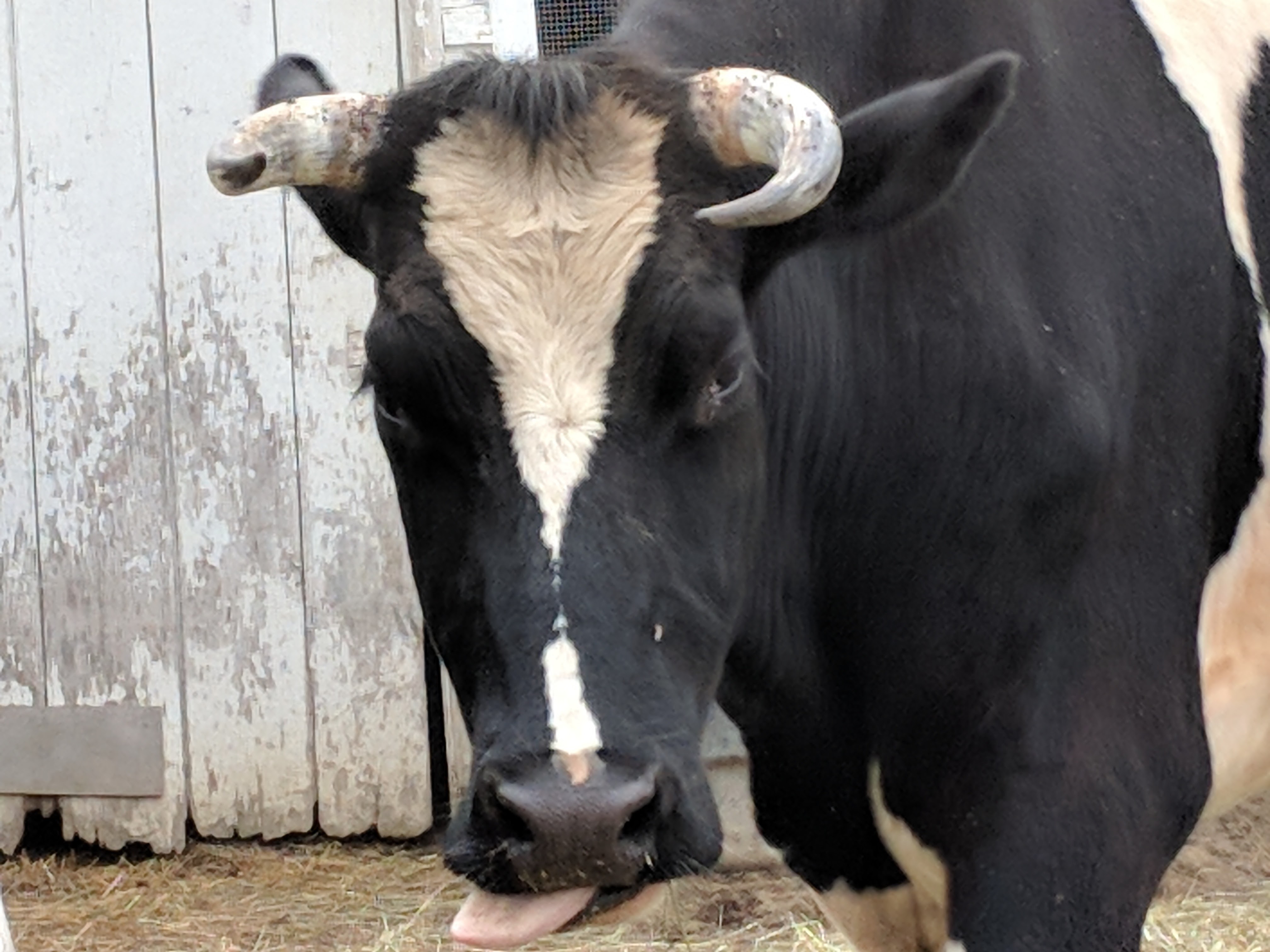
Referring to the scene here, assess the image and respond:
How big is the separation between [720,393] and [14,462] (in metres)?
3.31

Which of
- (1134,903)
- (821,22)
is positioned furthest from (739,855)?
A: (821,22)

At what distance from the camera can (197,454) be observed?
518 centimetres

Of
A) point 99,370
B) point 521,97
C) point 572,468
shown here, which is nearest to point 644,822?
point 572,468

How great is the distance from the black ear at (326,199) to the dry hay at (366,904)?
7.60 feet

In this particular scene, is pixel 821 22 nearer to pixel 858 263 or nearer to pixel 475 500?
Answer: pixel 858 263

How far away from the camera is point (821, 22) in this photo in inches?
111

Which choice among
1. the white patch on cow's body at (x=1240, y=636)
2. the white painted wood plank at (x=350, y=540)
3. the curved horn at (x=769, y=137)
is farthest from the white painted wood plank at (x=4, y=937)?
the white painted wood plank at (x=350, y=540)

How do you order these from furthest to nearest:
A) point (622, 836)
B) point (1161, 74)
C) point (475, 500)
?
1. point (1161, 74)
2. point (475, 500)
3. point (622, 836)

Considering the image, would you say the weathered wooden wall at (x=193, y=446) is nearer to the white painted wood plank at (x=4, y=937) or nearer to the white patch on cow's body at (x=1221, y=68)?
the white painted wood plank at (x=4, y=937)

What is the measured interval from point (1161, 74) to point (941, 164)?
0.62 m

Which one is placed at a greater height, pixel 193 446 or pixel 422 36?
pixel 422 36

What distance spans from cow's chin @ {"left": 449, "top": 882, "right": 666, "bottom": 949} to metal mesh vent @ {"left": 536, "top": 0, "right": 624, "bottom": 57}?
3009 mm

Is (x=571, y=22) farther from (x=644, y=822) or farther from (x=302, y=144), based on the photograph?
(x=644, y=822)

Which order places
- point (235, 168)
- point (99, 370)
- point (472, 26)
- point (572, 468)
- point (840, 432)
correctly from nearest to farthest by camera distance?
point (572, 468), point (235, 168), point (840, 432), point (472, 26), point (99, 370)
